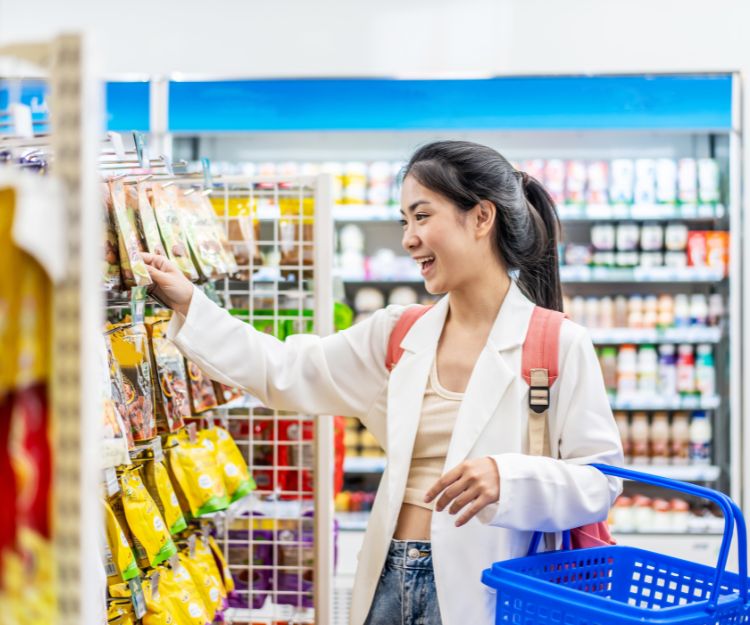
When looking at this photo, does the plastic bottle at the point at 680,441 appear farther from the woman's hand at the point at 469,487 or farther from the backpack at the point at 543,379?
the woman's hand at the point at 469,487

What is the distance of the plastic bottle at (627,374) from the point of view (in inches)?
203

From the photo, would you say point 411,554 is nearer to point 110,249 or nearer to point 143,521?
point 143,521

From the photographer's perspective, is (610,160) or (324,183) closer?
(324,183)

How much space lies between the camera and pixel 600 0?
4.91 metres

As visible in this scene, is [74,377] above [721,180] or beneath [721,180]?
beneath

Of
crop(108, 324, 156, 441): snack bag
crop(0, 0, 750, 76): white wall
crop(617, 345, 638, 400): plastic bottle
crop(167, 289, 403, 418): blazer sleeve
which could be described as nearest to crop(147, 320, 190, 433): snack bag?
crop(108, 324, 156, 441): snack bag

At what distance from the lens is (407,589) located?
203cm

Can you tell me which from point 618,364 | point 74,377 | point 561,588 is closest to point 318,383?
point 561,588

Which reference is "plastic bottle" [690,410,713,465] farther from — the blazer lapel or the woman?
the blazer lapel

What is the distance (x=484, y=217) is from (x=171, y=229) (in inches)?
30.5

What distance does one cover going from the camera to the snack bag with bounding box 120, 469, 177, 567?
6.72 feet

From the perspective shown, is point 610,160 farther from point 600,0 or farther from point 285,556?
point 285,556

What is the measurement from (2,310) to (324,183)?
86.7 inches

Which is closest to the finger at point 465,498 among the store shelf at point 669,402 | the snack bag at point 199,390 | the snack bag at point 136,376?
the snack bag at point 136,376
